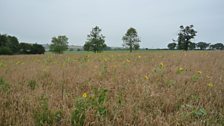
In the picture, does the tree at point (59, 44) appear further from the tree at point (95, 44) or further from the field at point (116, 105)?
the field at point (116, 105)

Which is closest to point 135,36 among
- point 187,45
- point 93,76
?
point 187,45

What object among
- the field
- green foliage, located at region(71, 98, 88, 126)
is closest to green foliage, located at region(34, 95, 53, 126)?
the field

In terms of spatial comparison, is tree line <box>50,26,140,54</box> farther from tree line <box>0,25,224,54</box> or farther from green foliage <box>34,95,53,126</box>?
green foliage <box>34,95,53,126</box>

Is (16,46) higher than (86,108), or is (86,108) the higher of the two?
(16,46)

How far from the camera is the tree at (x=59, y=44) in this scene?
63.6 m

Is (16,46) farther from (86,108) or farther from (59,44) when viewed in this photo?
(86,108)

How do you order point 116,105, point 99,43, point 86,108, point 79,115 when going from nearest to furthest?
point 79,115
point 86,108
point 116,105
point 99,43

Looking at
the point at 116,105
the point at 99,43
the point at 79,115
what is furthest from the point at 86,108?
the point at 99,43

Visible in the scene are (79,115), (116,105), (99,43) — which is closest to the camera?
(79,115)

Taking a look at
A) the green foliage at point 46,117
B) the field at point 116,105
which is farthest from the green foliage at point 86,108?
the green foliage at point 46,117

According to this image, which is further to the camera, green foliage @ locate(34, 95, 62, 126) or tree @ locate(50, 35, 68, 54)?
tree @ locate(50, 35, 68, 54)

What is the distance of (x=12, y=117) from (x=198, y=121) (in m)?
2.23

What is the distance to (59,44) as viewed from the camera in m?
64.6

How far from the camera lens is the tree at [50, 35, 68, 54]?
209 feet
